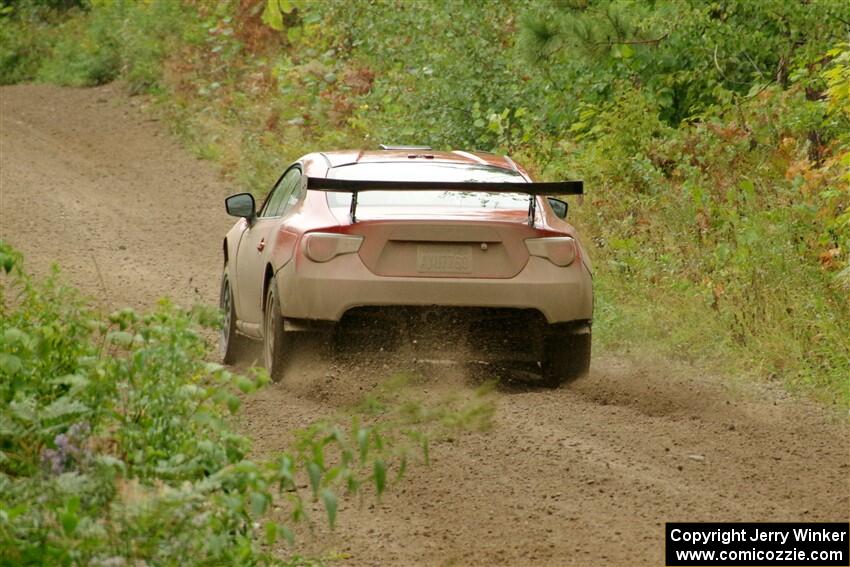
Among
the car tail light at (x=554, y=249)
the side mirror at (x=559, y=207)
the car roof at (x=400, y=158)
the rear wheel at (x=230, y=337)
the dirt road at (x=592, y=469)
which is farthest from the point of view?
Answer: the rear wheel at (x=230, y=337)

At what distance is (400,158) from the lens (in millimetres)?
9766

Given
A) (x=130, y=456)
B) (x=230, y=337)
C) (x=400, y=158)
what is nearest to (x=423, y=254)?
(x=400, y=158)

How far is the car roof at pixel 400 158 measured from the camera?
9688 mm

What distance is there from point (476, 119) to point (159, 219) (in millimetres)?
4372

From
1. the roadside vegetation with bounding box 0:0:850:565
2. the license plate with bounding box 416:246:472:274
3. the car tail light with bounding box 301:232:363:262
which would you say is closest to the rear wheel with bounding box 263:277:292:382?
the roadside vegetation with bounding box 0:0:850:565

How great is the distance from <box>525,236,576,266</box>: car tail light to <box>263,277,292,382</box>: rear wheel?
1.52m

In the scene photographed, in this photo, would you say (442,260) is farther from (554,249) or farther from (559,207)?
(559,207)

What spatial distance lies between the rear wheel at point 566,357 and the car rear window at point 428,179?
2.76ft

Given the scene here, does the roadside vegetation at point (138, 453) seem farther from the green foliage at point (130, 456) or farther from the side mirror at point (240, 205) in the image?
the side mirror at point (240, 205)

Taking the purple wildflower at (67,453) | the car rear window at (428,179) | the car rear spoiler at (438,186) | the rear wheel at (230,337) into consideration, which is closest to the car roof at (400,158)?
the car rear window at (428,179)

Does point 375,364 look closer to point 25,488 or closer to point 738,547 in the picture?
point 738,547

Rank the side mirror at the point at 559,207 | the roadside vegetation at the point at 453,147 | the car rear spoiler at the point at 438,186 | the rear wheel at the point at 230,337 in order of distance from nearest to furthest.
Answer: the roadside vegetation at the point at 453,147, the car rear spoiler at the point at 438,186, the side mirror at the point at 559,207, the rear wheel at the point at 230,337

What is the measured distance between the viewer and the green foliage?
443 cm

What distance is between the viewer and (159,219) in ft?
63.0
